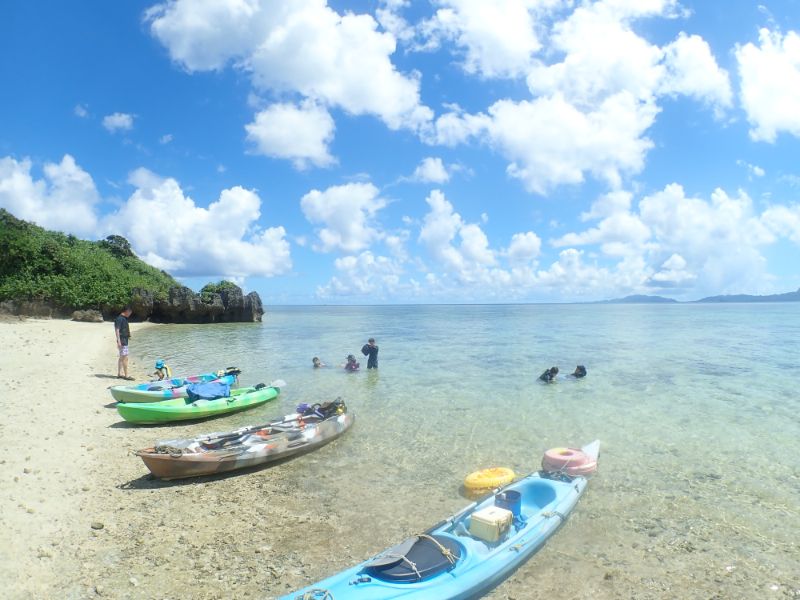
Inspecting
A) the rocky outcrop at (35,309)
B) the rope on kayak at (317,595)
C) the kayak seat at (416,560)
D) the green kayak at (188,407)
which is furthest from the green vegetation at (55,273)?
the kayak seat at (416,560)

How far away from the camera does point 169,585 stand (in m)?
6.30

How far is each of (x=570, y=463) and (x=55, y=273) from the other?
5863 cm

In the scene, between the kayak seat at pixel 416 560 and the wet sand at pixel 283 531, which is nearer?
the kayak seat at pixel 416 560

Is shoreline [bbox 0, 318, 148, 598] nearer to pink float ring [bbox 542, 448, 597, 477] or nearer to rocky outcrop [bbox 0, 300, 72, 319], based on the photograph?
pink float ring [bbox 542, 448, 597, 477]

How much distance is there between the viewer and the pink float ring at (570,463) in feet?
32.7

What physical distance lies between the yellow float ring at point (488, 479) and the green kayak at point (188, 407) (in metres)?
9.19

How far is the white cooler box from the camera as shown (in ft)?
22.9

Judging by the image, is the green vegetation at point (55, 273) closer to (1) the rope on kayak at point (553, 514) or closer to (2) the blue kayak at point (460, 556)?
(2) the blue kayak at point (460, 556)

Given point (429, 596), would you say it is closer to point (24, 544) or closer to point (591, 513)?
point (591, 513)

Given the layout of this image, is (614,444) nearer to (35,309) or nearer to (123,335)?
(123,335)

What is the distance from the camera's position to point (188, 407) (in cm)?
1457

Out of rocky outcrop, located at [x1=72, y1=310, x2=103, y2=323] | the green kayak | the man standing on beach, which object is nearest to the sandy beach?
the green kayak

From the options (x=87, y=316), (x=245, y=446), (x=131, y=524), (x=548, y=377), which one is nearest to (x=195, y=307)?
(x=87, y=316)

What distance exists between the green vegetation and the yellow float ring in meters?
53.7
